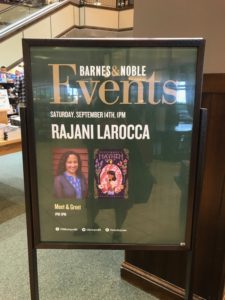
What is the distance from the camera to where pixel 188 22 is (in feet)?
4.92

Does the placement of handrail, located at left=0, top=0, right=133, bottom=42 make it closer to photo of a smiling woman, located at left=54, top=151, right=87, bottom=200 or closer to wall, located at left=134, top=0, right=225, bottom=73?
wall, located at left=134, top=0, right=225, bottom=73

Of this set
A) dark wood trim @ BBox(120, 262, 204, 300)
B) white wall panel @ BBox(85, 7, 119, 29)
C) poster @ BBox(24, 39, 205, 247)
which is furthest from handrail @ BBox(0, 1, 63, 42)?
poster @ BBox(24, 39, 205, 247)

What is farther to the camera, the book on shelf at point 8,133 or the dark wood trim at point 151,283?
the book on shelf at point 8,133

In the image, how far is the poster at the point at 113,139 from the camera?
3.43ft

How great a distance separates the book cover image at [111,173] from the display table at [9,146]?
2.06m

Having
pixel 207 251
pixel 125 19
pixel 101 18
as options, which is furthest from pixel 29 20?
pixel 207 251

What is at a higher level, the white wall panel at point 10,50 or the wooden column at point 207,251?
the white wall panel at point 10,50

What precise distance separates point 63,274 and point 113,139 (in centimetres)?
144

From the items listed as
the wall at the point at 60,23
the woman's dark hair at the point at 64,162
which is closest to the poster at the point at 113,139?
the woman's dark hair at the point at 64,162

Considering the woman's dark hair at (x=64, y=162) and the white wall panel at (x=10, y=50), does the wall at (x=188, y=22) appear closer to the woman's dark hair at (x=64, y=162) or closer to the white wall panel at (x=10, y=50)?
the woman's dark hair at (x=64, y=162)

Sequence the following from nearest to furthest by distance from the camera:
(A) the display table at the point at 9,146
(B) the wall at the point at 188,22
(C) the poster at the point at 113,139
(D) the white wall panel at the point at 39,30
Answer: (C) the poster at the point at 113,139 < (B) the wall at the point at 188,22 < (A) the display table at the point at 9,146 < (D) the white wall panel at the point at 39,30

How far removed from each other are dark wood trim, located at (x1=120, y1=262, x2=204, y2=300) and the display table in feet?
5.67

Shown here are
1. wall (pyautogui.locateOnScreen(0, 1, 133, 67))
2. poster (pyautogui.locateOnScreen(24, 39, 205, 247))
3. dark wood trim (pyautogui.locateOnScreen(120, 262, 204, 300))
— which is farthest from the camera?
wall (pyautogui.locateOnScreen(0, 1, 133, 67))

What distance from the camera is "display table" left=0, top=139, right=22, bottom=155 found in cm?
294
